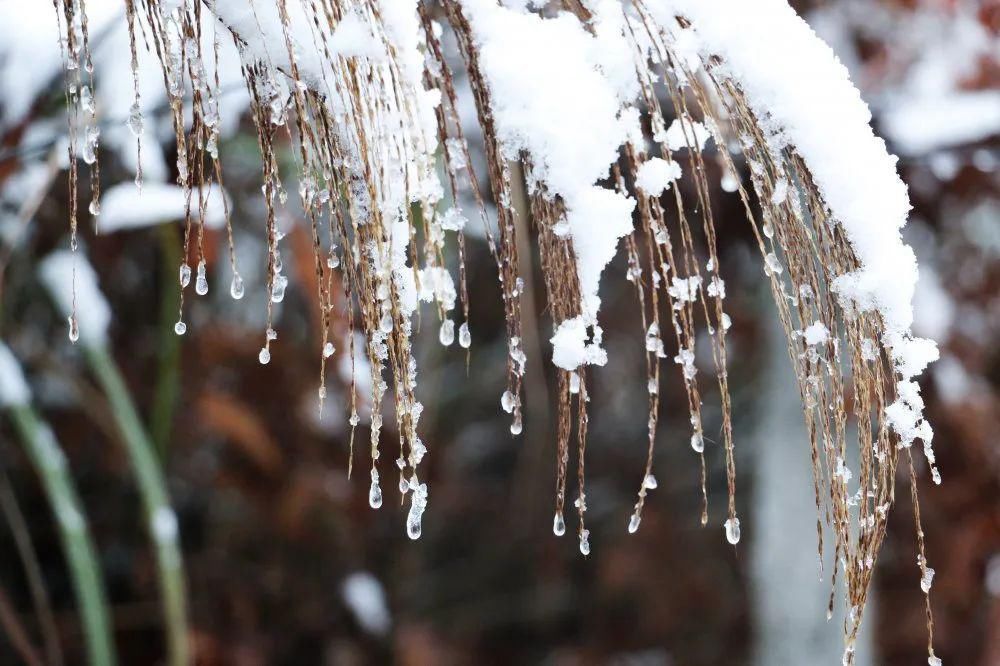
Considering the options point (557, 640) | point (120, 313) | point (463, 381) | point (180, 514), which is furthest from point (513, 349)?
point (557, 640)

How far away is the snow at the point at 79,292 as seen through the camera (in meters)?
1.07

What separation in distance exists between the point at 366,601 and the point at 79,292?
837mm

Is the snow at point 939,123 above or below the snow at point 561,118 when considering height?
above

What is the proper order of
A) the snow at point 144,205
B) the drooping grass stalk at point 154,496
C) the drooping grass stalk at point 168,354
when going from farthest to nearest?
the drooping grass stalk at point 168,354 → the drooping grass stalk at point 154,496 → the snow at point 144,205

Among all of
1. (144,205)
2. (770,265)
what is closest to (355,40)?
(770,265)

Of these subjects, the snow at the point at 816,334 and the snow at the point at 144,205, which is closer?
the snow at the point at 816,334

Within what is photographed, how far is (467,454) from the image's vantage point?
223cm

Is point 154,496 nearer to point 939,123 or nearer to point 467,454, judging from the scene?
point 939,123

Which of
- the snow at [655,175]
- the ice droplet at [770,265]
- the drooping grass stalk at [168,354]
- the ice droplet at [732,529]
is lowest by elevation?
the ice droplet at [732,529]

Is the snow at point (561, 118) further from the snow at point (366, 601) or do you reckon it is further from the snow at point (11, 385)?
the snow at point (366, 601)

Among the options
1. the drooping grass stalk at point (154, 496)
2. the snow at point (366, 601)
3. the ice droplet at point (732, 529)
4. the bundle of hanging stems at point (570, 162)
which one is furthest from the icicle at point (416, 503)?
the snow at point (366, 601)

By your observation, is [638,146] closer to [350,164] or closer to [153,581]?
[350,164]

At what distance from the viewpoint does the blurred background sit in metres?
1.25

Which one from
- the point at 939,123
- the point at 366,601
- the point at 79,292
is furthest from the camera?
the point at 366,601
